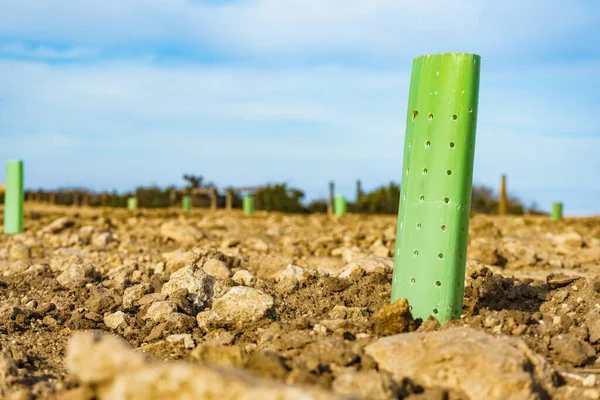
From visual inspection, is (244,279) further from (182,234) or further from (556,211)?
(556,211)

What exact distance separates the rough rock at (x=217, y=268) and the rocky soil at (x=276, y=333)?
1 centimetres

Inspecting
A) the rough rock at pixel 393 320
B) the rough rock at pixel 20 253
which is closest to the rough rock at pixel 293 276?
the rough rock at pixel 393 320


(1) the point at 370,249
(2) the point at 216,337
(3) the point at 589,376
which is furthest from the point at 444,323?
(1) the point at 370,249

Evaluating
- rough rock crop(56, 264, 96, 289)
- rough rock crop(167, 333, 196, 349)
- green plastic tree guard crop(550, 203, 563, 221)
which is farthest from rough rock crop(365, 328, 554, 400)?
green plastic tree guard crop(550, 203, 563, 221)

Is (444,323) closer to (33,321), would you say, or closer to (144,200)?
(33,321)

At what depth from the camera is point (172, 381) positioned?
248 cm

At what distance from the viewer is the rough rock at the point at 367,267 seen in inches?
235

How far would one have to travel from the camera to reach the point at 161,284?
20.4 feet

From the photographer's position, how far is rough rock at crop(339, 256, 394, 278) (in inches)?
235

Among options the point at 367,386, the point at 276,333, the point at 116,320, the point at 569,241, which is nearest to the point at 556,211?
the point at 569,241

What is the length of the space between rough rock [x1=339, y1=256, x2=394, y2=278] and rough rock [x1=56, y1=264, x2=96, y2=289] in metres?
2.36

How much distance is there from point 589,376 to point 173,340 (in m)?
2.53

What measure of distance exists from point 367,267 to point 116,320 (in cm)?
214

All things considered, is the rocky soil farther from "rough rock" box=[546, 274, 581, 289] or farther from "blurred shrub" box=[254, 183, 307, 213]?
"blurred shrub" box=[254, 183, 307, 213]
